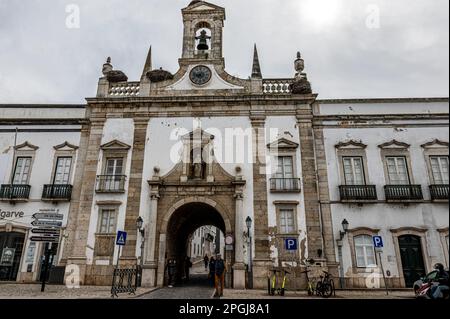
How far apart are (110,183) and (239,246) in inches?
282

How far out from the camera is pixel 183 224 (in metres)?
17.4

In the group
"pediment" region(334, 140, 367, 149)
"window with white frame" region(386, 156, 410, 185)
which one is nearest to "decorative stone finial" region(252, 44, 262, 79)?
"pediment" region(334, 140, 367, 149)

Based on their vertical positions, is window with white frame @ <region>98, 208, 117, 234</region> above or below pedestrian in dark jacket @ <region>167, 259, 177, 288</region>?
above

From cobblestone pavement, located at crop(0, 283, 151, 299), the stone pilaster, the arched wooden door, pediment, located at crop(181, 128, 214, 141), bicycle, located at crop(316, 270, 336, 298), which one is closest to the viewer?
cobblestone pavement, located at crop(0, 283, 151, 299)

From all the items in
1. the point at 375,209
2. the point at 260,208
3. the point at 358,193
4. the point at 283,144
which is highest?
the point at 283,144

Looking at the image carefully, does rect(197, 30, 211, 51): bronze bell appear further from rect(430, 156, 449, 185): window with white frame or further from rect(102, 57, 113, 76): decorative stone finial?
rect(430, 156, 449, 185): window with white frame

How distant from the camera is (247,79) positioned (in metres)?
16.6

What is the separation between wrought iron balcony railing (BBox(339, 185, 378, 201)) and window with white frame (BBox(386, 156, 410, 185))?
2.93 ft

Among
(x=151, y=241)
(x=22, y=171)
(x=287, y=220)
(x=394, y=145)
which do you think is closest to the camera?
(x=394, y=145)

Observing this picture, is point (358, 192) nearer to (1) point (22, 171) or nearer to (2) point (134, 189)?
(2) point (134, 189)

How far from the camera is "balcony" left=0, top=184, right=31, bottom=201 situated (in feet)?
49.1

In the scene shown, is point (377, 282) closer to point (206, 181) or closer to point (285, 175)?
point (285, 175)

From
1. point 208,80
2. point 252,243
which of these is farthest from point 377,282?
point 208,80

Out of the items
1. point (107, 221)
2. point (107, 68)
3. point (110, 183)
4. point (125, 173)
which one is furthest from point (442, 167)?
point (107, 68)
